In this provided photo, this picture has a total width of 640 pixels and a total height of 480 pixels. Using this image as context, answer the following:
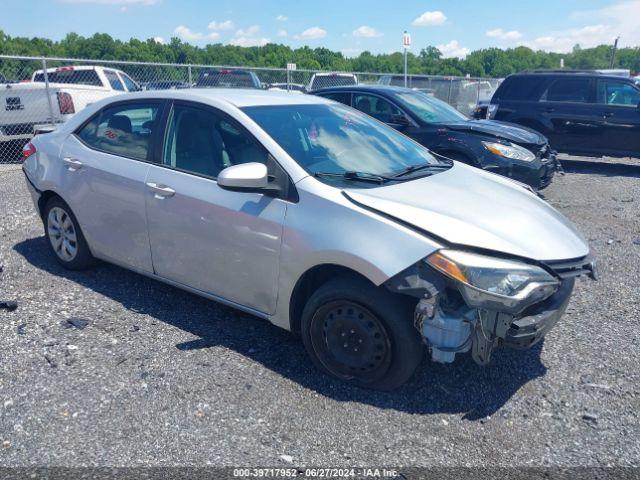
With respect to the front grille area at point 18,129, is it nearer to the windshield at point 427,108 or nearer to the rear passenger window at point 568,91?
the windshield at point 427,108

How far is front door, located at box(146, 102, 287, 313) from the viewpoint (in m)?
3.59

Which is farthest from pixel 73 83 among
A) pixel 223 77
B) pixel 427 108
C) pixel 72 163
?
pixel 72 163

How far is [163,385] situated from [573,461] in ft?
7.55

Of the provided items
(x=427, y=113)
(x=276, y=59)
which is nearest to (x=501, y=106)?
(x=427, y=113)

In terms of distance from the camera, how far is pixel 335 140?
409 cm

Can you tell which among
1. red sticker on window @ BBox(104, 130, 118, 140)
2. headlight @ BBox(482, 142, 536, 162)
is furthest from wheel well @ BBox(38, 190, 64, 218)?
headlight @ BBox(482, 142, 536, 162)

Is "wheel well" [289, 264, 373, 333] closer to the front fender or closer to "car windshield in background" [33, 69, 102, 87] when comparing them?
the front fender

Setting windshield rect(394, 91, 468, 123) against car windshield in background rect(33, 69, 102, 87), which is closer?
windshield rect(394, 91, 468, 123)

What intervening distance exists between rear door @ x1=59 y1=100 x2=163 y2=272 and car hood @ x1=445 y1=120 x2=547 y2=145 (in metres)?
4.94

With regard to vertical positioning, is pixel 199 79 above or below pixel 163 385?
above

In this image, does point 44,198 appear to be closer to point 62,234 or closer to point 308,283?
point 62,234

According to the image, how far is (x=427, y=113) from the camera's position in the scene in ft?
28.0

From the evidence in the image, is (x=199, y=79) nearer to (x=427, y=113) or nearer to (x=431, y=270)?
(x=427, y=113)

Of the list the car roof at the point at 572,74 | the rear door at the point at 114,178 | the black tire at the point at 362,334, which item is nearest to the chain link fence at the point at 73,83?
the rear door at the point at 114,178
